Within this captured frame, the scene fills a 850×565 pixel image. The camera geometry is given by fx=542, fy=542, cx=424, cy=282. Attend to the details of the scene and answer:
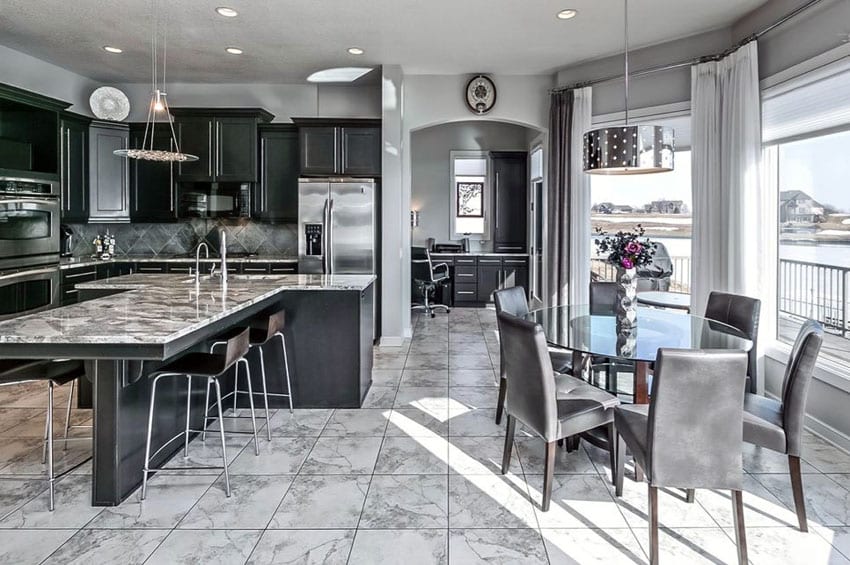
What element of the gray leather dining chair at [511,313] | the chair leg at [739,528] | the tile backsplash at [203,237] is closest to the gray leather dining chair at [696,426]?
the chair leg at [739,528]

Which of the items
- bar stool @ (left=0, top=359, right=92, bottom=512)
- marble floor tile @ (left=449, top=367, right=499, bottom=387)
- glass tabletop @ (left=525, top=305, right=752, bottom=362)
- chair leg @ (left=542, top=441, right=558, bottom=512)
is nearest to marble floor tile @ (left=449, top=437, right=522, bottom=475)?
chair leg @ (left=542, top=441, right=558, bottom=512)

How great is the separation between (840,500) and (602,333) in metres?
1.38

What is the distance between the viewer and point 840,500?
2707 mm

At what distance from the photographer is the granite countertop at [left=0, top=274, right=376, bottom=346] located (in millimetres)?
2309

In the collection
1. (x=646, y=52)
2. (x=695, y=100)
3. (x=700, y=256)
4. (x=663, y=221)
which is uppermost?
(x=646, y=52)

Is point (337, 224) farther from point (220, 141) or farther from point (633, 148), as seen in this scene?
point (633, 148)

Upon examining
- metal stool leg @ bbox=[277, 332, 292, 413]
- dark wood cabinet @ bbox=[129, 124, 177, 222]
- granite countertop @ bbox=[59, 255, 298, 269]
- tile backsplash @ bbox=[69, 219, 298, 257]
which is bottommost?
metal stool leg @ bbox=[277, 332, 292, 413]

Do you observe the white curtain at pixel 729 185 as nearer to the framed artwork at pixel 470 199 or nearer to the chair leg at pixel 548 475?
the chair leg at pixel 548 475

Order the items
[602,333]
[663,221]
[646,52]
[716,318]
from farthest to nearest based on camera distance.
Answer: [663,221] → [646,52] → [716,318] → [602,333]

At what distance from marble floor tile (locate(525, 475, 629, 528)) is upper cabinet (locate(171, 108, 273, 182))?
509 centimetres

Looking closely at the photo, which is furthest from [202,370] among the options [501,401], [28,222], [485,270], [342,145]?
[485,270]

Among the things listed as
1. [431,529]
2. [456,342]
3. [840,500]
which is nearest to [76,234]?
A: [456,342]

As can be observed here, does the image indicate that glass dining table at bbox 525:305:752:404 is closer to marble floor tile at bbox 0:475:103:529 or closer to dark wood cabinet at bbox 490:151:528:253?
marble floor tile at bbox 0:475:103:529

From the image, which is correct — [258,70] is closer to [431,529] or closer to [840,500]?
[431,529]
